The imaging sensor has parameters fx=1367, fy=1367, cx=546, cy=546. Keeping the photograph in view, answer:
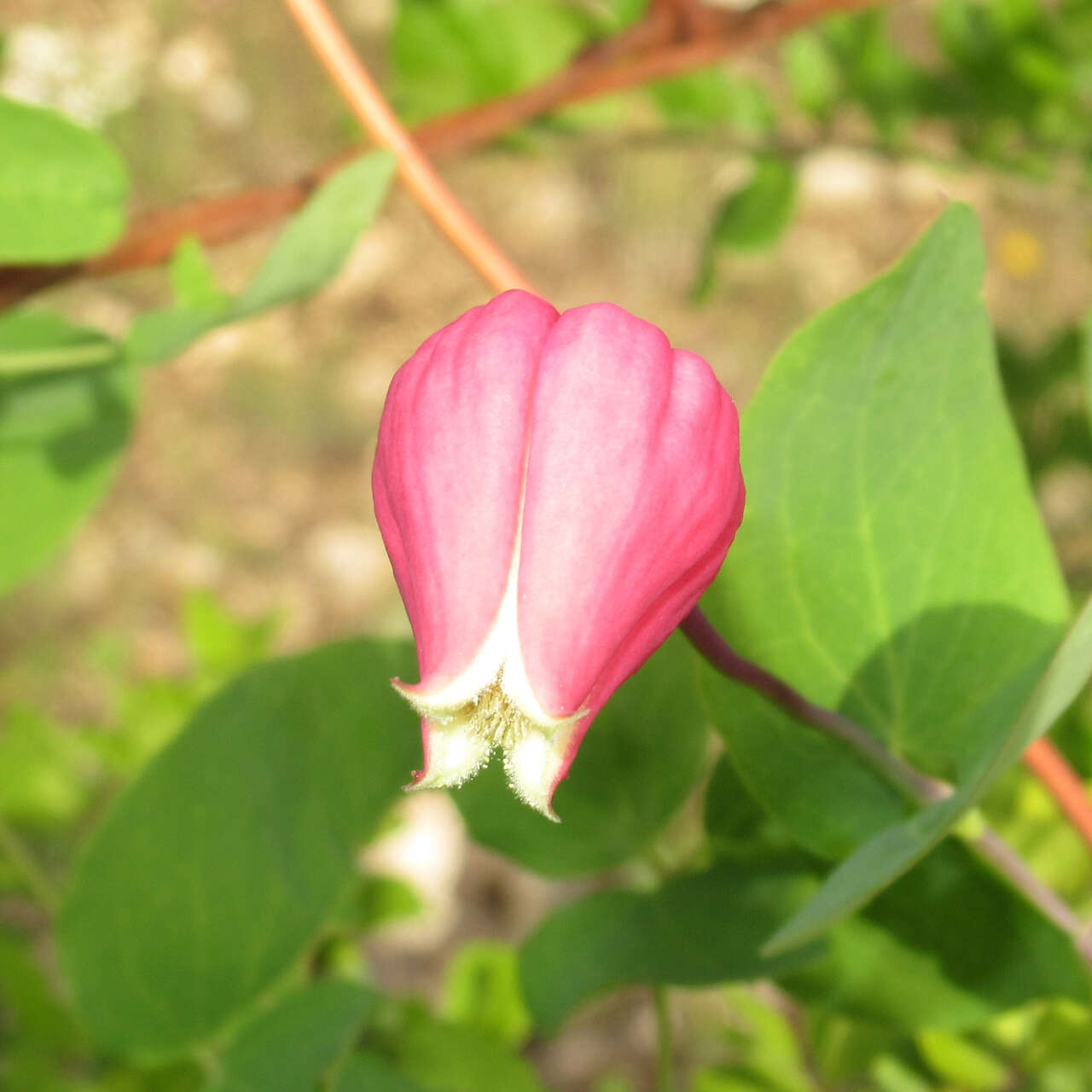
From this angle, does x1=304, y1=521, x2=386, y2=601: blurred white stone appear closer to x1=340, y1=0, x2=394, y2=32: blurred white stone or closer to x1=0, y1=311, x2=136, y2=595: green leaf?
x1=340, y1=0, x2=394, y2=32: blurred white stone

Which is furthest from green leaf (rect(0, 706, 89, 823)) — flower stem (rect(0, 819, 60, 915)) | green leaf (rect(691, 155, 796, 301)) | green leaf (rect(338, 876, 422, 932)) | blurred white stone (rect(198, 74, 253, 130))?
blurred white stone (rect(198, 74, 253, 130))

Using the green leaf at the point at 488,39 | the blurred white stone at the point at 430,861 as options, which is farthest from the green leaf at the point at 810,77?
the blurred white stone at the point at 430,861

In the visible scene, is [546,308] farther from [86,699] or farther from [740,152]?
[86,699]

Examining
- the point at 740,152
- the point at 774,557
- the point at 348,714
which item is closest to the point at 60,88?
the point at 740,152

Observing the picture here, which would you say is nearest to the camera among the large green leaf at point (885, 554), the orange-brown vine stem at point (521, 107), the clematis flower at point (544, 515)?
the clematis flower at point (544, 515)

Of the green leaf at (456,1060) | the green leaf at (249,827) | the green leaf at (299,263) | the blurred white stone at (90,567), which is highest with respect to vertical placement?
the blurred white stone at (90,567)

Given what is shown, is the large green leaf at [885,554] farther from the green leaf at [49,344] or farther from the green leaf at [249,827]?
the green leaf at [49,344]
